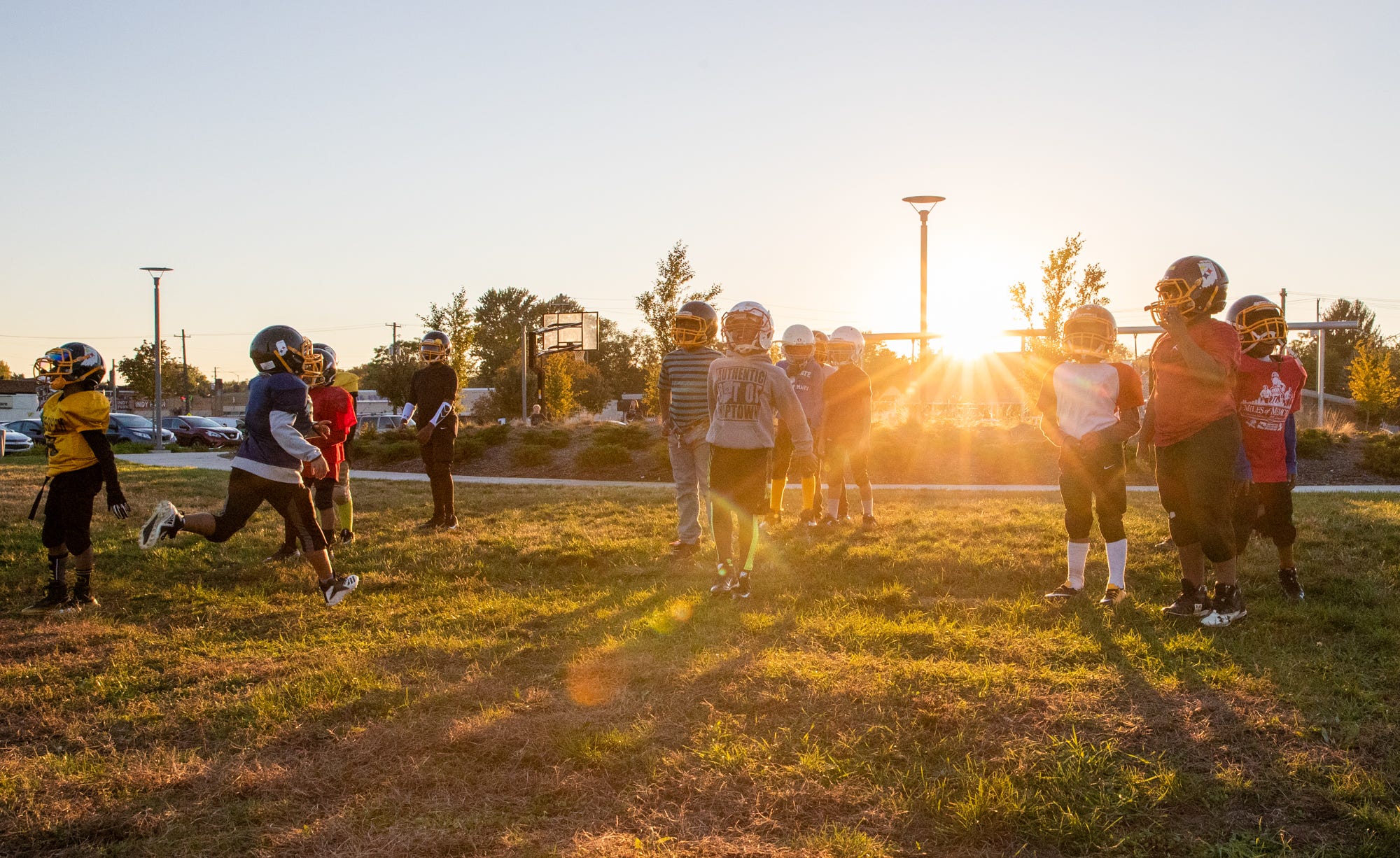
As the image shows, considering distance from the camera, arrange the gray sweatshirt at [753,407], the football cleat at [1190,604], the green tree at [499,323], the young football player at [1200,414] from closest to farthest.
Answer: the young football player at [1200,414] < the football cleat at [1190,604] < the gray sweatshirt at [753,407] < the green tree at [499,323]

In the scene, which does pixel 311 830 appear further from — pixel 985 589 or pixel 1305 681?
pixel 985 589

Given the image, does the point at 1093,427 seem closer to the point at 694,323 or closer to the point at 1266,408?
the point at 1266,408

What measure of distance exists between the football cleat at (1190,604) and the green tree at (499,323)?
8528cm

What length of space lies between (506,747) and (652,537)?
506cm

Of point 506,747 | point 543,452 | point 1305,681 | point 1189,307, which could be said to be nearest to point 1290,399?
point 1189,307

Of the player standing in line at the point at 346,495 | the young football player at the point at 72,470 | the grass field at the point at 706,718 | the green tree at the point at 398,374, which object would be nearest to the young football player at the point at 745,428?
the grass field at the point at 706,718

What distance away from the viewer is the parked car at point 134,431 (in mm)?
32941

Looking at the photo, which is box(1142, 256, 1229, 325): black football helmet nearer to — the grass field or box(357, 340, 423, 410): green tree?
the grass field

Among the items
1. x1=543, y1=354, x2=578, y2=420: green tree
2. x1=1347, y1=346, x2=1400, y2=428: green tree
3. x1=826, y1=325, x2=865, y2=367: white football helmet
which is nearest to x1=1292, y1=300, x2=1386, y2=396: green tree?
x1=1347, y1=346, x2=1400, y2=428: green tree

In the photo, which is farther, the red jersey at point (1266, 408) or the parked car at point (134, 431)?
the parked car at point (134, 431)

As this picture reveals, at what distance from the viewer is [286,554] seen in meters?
7.85

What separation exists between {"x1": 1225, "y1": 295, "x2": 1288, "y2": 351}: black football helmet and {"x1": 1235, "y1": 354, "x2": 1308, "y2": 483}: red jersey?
100 mm

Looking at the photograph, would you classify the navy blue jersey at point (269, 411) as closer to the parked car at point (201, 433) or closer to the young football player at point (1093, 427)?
the young football player at point (1093, 427)

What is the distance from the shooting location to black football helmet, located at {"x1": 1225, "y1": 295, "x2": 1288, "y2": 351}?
18.2 feet
